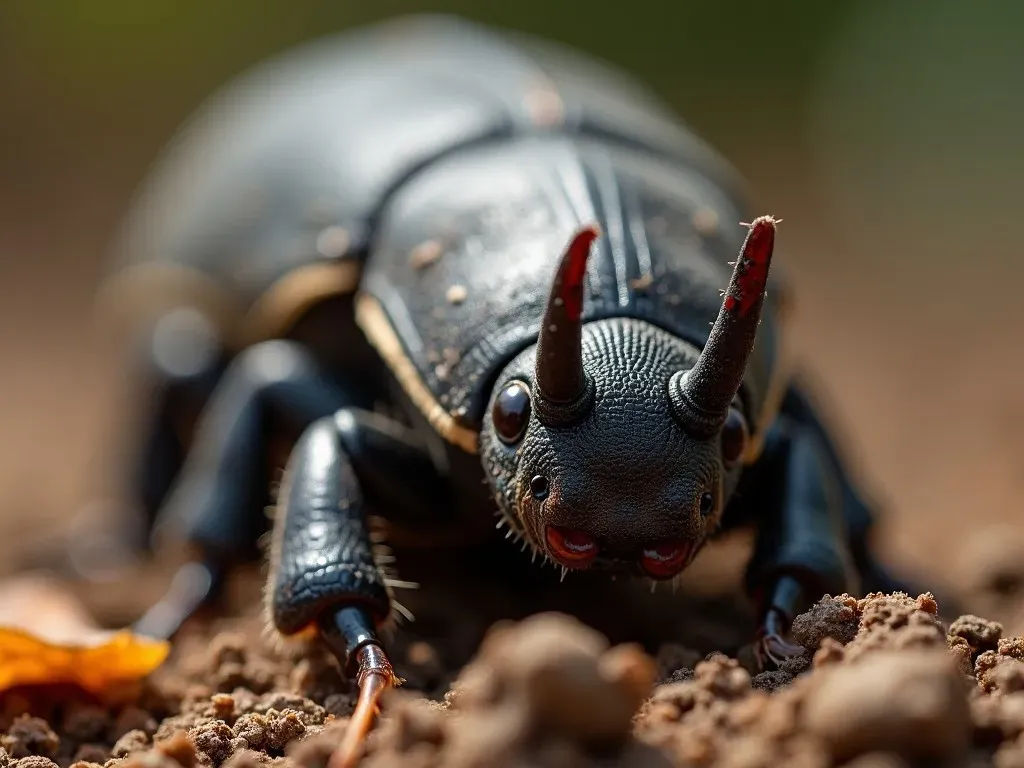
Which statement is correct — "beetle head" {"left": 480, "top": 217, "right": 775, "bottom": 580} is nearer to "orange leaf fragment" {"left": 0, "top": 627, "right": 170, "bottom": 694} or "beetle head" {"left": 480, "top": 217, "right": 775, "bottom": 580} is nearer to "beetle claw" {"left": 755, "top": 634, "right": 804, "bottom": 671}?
"beetle claw" {"left": 755, "top": 634, "right": 804, "bottom": 671}

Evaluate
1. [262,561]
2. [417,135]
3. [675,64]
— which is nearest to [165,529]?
[262,561]

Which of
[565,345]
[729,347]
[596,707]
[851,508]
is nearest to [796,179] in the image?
[851,508]

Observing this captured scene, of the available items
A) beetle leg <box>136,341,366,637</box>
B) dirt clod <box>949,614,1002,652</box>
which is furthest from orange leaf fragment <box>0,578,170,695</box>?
dirt clod <box>949,614,1002,652</box>

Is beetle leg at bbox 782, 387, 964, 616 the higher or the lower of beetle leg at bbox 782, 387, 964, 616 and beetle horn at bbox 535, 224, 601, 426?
the higher

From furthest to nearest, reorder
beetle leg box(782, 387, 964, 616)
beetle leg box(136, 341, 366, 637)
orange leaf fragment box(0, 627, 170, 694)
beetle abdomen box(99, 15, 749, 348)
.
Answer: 1. beetle abdomen box(99, 15, 749, 348)
2. beetle leg box(782, 387, 964, 616)
3. beetle leg box(136, 341, 366, 637)
4. orange leaf fragment box(0, 627, 170, 694)

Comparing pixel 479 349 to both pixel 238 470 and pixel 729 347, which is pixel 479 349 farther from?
pixel 238 470

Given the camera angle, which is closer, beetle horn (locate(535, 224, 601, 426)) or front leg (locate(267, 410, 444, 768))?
beetle horn (locate(535, 224, 601, 426))
